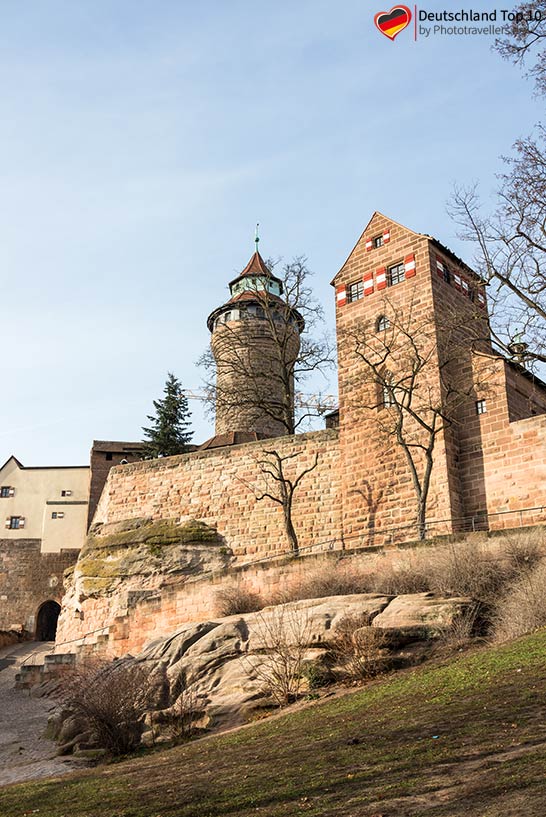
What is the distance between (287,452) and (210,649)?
12207 mm

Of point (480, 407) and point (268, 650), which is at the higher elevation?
point (480, 407)

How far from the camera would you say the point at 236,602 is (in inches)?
798

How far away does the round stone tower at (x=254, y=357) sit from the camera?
109 feet

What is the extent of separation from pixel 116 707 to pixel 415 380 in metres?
14.7

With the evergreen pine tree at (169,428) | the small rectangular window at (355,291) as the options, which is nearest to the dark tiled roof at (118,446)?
the evergreen pine tree at (169,428)

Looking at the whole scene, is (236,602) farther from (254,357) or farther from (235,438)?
(254,357)

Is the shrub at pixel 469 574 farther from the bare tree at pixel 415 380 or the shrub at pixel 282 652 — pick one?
the bare tree at pixel 415 380

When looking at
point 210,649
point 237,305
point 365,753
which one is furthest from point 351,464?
point 237,305

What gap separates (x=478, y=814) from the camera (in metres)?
5.96

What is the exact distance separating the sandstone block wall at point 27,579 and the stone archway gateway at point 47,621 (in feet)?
1.25

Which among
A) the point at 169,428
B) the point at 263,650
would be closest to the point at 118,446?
the point at 169,428

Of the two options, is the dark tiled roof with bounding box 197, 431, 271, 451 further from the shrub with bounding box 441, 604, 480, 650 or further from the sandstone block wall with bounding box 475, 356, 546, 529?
Result: the shrub with bounding box 441, 604, 480, 650

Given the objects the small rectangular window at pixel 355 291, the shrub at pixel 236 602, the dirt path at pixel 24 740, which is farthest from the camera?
the small rectangular window at pixel 355 291

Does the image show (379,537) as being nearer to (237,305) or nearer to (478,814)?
(478,814)
